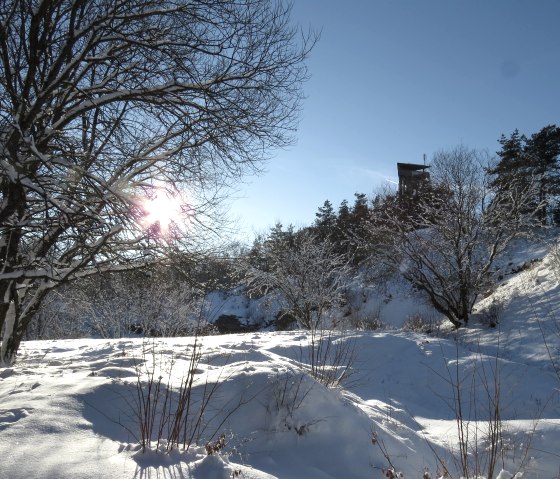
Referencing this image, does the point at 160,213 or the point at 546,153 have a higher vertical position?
the point at 546,153

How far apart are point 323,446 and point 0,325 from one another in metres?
4.67

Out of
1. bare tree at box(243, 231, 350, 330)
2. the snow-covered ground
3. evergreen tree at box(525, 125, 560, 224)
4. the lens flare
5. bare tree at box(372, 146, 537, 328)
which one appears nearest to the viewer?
the snow-covered ground

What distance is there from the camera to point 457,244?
11.3 metres

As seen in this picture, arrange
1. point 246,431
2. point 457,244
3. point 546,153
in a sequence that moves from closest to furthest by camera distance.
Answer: point 246,431, point 457,244, point 546,153

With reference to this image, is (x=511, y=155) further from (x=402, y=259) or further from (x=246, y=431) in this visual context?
(x=246, y=431)

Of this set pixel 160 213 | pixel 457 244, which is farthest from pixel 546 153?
pixel 160 213

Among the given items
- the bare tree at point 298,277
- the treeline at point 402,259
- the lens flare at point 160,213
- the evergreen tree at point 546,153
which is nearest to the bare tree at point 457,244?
the treeline at point 402,259

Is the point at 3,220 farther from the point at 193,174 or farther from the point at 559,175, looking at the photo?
the point at 559,175

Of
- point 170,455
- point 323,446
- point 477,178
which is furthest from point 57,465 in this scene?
point 477,178

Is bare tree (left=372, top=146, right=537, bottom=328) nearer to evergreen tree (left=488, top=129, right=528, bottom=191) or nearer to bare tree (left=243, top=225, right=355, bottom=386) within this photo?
bare tree (left=243, top=225, right=355, bottom=386)

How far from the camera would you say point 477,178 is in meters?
13.1

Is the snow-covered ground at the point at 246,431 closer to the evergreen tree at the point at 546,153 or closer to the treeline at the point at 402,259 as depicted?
the treeline at the point at 402,259

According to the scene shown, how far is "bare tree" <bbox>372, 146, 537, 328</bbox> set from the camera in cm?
1131

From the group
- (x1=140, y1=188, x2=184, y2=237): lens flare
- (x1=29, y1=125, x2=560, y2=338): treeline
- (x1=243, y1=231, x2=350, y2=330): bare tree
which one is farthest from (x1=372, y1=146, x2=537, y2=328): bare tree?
(x1=140, y1=188, x2=184, y2=237): lens flare
